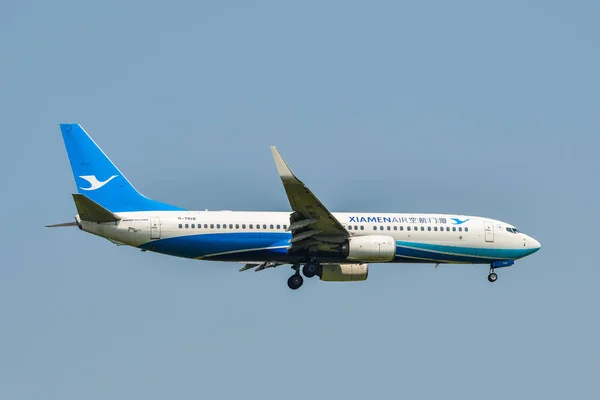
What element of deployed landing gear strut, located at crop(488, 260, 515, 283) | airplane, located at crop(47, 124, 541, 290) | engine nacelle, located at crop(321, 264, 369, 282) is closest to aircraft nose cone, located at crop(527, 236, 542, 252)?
deployed landing gear strut, located at crop(488, 260, 515, 283)

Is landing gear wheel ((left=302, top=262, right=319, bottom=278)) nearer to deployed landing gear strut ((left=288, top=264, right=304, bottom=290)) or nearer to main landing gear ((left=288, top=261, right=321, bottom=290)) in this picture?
main landing gear ((left=288, top=261, right=321, bottom=290))

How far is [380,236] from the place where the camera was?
5956 cm

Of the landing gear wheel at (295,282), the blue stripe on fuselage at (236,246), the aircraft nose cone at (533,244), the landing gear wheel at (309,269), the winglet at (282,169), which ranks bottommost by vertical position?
the landing gear wheel at (295,282)

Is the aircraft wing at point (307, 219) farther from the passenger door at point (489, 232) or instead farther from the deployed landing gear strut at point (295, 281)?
the passenger door at point (489, 232)

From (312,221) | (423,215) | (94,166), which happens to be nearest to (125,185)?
(94,166)

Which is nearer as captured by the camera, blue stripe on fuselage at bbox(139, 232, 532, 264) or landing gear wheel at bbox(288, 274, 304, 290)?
blue stripe on fuselage at bbox(139, 232, 532, 264)

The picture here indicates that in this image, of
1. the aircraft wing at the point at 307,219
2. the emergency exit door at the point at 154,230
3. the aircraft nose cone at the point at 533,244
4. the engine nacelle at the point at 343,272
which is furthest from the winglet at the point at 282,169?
the aircraft nose cone at the point at 533,244

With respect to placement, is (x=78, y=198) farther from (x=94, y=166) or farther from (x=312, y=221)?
(x=312, y=221)

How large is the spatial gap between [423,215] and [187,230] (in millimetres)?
12664

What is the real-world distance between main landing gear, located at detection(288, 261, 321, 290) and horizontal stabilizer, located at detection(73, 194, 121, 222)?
970 centimetres

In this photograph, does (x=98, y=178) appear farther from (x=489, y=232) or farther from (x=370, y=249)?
(x=489, y=232)

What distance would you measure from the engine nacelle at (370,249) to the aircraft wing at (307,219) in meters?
0.61

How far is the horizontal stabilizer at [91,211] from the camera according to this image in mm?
55031

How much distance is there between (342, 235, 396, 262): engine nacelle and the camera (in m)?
58.8
